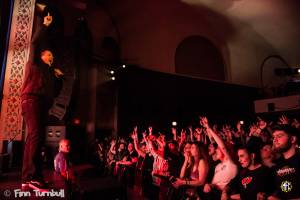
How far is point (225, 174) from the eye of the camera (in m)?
2.55

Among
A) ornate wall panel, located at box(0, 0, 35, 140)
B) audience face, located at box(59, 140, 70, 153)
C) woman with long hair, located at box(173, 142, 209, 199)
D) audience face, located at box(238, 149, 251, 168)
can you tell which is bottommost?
woman with long hair, located at box(173, 142, 209, 199)

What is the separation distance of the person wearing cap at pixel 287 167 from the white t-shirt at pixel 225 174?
0.48 meters

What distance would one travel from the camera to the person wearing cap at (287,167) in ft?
6.35

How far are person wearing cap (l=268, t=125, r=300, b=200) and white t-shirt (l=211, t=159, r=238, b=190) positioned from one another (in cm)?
48

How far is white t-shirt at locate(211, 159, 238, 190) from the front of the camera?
2.52 m

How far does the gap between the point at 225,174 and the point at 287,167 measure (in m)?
0.69

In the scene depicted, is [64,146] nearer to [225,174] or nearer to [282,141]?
[225,174]

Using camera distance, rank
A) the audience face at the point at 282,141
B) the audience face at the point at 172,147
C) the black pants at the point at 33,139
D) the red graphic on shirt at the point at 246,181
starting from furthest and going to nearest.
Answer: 1. the audience face at the point at 172,147
2. the black pants at the point at 33,139
3. the red graphic on shirt at the point at 246,181
4. the audience face at the point at 282,141

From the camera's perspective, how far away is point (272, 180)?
7.16 feet

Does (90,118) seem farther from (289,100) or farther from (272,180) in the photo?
(289,100)

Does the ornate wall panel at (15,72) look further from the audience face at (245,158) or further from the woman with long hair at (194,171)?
the audience face at (245,158)

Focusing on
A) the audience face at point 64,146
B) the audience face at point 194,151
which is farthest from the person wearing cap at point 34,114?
the audience face at point 194,151

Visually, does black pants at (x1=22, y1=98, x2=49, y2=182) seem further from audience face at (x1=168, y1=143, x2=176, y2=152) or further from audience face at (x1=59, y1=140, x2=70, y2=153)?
audience face at (x1=168, y1=143, x2=176, y2=152)

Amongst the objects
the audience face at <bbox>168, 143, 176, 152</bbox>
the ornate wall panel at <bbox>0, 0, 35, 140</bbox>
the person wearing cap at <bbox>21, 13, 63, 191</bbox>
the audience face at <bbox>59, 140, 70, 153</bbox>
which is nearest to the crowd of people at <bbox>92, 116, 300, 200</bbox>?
the audience face at <bbox>168, 143, 176, 152</bbox>
